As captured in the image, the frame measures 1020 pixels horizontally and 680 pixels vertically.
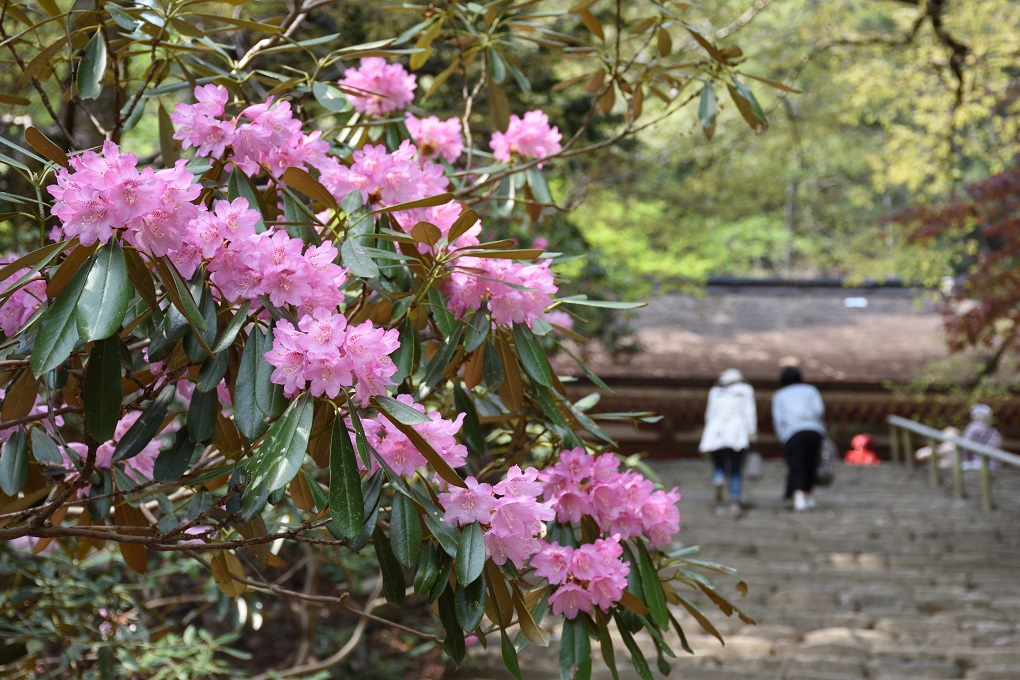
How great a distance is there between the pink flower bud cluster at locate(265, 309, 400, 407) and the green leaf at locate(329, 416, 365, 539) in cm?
6

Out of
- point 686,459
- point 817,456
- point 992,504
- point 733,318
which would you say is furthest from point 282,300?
point 733,318

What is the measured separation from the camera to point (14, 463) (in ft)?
4.84

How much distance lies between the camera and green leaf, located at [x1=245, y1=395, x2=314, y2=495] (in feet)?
3.51

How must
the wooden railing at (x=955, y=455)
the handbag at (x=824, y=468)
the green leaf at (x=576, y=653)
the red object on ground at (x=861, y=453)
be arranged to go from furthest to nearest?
the red object on ground at (x=861, y=453), the handbag at (x=824, y=468), the wooden railing at (x=955, y=455), the green leaf at (x=576, y=653)

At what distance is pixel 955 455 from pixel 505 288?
6256 mm

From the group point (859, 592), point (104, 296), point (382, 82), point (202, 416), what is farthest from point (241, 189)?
point (859, 592)

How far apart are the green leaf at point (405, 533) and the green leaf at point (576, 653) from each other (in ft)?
1.29

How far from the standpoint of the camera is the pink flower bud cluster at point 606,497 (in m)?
1.58

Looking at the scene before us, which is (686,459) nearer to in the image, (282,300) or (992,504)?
(992,504)

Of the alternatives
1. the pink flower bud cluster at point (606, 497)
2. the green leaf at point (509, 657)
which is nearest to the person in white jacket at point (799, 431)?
the pink flower bud cluster at point (606, 497)

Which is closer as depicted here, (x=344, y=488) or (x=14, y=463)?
(x=344, y=488)

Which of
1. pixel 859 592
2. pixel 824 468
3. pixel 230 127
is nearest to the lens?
pixel 230 127

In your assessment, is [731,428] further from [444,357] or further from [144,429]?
[144,429]

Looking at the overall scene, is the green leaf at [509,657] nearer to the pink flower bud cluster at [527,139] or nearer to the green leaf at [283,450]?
the green leaf at [283,450]
